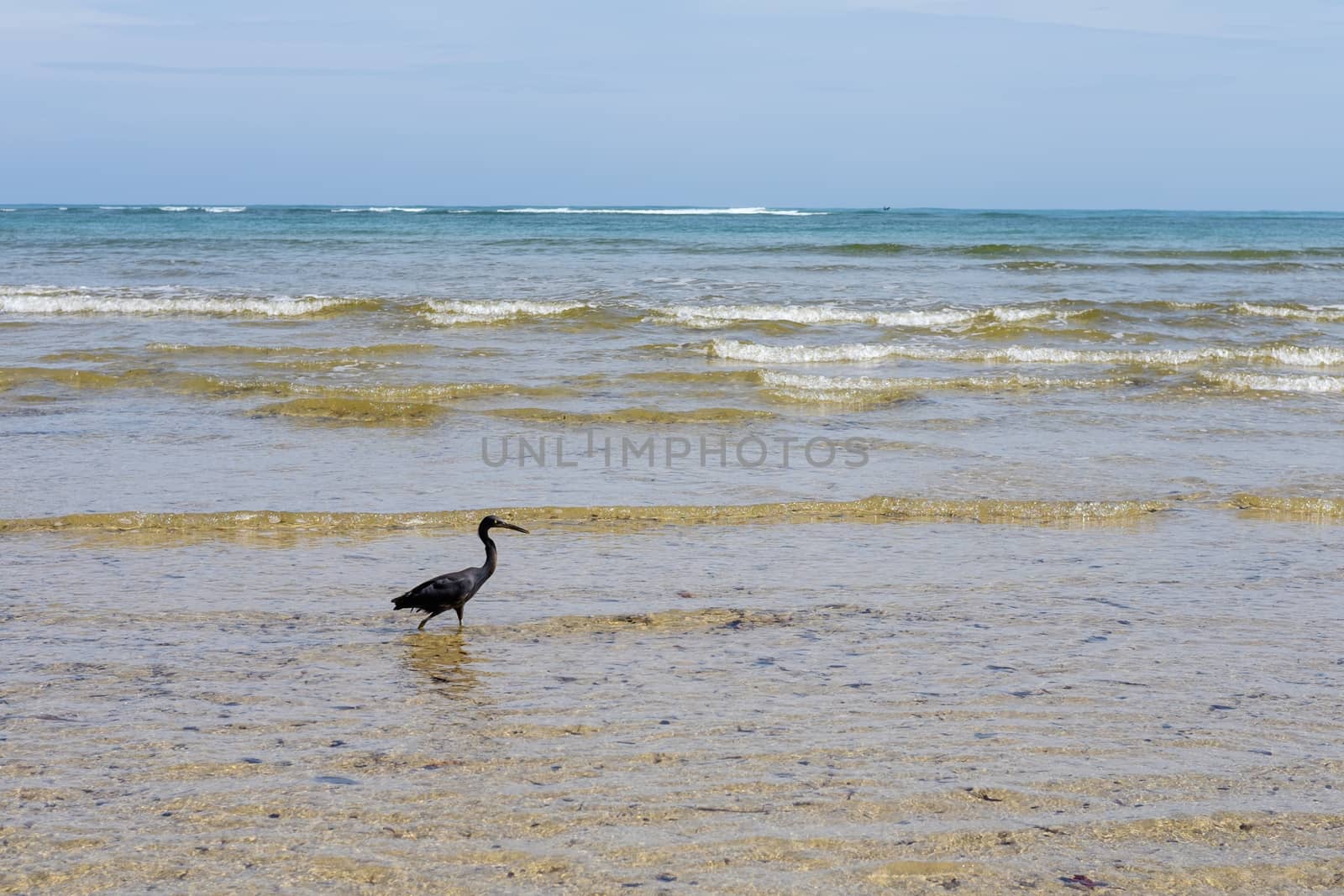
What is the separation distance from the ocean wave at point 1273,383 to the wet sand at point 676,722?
802 centimetres

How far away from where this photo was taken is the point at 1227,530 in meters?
8.47

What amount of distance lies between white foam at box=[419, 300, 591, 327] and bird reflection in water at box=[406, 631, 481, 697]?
15.3 m

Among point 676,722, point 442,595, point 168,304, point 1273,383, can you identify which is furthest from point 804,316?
point 676,722

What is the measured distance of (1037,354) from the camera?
18094 millimetres

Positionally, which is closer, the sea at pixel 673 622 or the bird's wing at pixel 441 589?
the sea at pixel 673 622

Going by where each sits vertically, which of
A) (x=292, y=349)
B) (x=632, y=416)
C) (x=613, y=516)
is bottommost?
(x=613, y=516)

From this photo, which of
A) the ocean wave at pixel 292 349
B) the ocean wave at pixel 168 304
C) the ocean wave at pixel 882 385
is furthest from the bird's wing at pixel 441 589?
the ocean wave at pixel 168 304

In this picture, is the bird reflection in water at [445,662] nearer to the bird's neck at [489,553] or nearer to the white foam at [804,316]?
the bird's neck at [489,553]

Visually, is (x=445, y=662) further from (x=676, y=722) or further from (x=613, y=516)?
(x=613, y=516)

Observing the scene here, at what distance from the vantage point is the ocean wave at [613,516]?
8352mm

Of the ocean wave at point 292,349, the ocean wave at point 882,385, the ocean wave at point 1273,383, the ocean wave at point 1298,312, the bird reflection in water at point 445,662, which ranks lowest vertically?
the bird reflection in water at point 445,662

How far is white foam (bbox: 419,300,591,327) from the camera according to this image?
2153 centimetres

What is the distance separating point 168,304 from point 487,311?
19.9ft

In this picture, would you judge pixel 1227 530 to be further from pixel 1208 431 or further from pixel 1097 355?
pixel 1097 355
